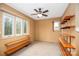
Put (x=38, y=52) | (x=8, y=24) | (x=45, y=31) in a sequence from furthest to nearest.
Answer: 1. (x=45, y=31)
2. (x=38, y=52)
3. (x=8, y=24)

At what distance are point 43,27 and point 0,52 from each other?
17.2 ft

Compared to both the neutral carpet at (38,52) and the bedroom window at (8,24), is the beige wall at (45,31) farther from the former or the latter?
the bedroom window at (8,24)

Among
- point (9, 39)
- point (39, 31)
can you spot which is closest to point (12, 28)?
point (9, 39)

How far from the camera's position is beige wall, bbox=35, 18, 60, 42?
7745mm

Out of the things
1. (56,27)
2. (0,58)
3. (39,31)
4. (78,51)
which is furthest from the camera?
(39,31)

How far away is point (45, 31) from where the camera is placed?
26.3 feet

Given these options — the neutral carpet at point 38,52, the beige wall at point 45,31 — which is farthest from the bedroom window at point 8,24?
the beige wall at point 45,31

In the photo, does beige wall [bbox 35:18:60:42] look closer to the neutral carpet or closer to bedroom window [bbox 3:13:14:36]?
the neutral carpet

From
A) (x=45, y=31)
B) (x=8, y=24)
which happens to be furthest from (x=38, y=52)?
(x=45, y=31)

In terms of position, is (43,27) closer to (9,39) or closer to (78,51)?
(9,39)

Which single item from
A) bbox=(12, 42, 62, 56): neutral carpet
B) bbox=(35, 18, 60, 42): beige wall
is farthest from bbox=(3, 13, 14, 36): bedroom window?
bbox=(35, 18, 60, 42): beige wall

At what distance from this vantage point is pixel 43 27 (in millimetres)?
8094

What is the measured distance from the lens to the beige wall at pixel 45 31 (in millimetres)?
7745

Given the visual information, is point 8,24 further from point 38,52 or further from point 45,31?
point 45,31
